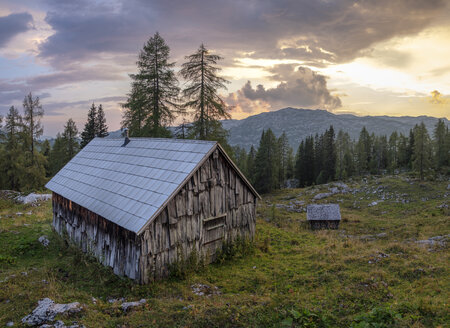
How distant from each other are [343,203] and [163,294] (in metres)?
46.1

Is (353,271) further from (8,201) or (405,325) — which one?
(8,201)

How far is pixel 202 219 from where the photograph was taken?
13.2 metres

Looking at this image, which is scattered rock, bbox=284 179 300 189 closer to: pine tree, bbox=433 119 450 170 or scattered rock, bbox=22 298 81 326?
pine tree, bbox=433 119 450 170

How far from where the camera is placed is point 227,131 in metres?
28.3

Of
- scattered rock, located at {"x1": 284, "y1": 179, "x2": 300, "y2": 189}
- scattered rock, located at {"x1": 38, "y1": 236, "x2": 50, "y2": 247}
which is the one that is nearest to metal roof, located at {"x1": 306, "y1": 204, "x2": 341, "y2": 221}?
scattered rock, located at {"x1": 38, "y1": 236, "x2": 50, "y2": 247}

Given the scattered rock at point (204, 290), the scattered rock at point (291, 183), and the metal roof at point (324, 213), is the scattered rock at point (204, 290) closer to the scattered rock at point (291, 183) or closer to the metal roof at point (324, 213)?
the metal roof at point (324, 213)

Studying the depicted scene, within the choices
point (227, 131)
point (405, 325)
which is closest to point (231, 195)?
point (405, 325)

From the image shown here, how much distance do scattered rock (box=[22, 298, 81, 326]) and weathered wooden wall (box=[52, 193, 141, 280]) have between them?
9.71 feet

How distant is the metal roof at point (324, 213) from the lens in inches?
1272

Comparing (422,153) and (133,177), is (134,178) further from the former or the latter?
(422,153)

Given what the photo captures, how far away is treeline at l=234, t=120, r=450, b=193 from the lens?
65.6 m

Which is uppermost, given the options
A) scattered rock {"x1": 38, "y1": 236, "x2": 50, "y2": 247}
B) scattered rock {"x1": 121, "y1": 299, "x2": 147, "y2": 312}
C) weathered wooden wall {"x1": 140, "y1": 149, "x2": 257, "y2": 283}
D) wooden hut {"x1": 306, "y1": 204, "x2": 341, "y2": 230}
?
weathered wooden wall {"x1": 140, "y1": 149, "x2": 257, "y2": 283}

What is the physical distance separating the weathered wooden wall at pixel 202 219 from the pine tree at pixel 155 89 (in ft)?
51.7

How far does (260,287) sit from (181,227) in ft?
13.9
